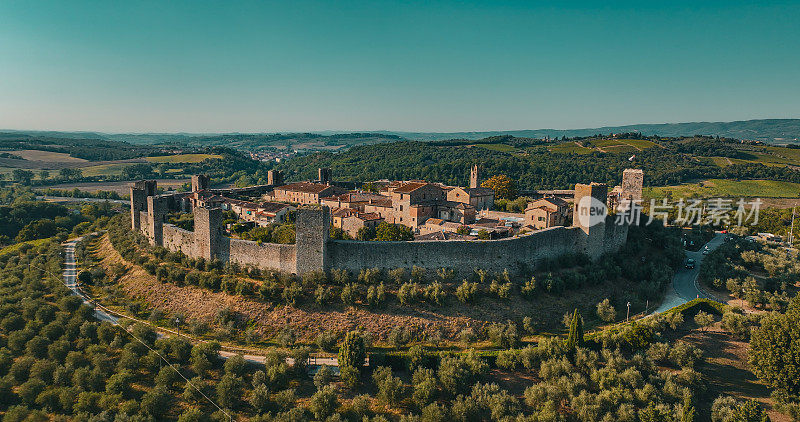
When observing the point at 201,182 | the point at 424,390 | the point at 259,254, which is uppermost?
the point at 201,182

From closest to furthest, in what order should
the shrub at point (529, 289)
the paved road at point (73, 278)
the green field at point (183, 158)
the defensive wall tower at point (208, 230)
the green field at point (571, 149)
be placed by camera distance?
the shrub at point (529, 289) → the paved road at point (73, 278) → the defensive wall tower at point (208, 230) → the green field at point (571, 149) → the green field at point (183, 158)

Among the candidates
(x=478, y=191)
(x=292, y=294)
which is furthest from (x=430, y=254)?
(x=478, y=191)

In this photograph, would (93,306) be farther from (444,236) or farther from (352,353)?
(444,236)

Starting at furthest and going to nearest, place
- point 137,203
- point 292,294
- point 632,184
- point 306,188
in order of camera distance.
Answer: point 306,188 < point 632,184 < point 137,203 < point 292,294

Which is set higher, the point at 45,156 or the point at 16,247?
the point at 45,156

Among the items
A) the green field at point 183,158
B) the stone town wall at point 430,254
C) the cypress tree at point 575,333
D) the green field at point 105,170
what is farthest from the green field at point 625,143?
the green field at point 105,170

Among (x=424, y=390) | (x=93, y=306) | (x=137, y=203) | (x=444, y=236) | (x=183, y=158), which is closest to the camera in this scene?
(x=424, y=390)

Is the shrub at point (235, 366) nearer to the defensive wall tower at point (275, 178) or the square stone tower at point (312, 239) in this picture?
the square stone tower at point (312, 239)
